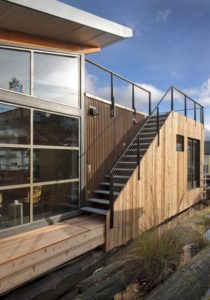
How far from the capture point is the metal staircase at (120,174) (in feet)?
18.5

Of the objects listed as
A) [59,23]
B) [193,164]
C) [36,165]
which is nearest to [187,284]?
[36,165]

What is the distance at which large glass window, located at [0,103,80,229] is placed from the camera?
453cm

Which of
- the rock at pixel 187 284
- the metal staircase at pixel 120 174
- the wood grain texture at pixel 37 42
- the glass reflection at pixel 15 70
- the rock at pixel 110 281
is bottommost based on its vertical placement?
the rock at pixel 110 281

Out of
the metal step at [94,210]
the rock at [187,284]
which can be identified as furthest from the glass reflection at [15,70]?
the rock at [187,284]

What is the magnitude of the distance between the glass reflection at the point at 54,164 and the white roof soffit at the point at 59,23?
7.67ft

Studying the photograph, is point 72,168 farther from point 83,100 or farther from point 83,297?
point 83,297

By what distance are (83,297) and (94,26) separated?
192 inches

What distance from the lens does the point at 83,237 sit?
467cm

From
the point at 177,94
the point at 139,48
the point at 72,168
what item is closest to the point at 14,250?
the point at 72,168

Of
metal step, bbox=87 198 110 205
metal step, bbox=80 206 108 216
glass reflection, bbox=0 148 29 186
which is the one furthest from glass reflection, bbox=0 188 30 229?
metal step, bbox=87 198 110 205

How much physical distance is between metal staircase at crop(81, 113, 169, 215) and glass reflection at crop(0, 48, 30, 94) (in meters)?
2.42

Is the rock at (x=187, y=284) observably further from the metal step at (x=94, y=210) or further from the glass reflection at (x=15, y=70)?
the glass reflection at (x=15, y=70)

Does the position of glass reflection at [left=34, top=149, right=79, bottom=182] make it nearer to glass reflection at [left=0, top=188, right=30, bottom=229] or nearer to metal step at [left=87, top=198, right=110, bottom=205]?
glass reflection at [left=0, top=188, right=30, bottom=229]

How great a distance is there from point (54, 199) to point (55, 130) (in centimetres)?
145
